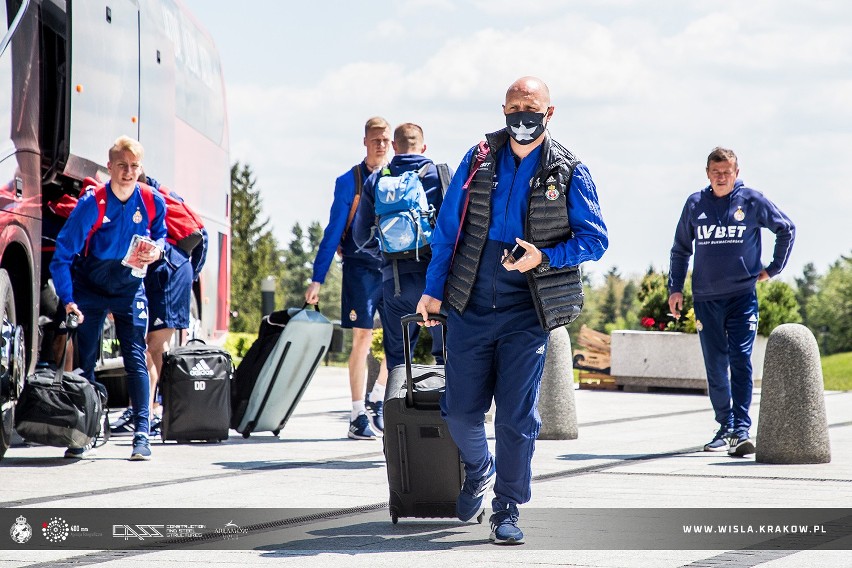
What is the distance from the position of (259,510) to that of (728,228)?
425 cm

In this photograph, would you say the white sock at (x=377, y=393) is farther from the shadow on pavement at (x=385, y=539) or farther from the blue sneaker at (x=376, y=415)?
the shadow on pavement at (x=385, y=539)

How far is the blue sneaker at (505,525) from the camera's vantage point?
225 inches

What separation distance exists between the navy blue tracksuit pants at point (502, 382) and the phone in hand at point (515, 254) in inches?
8.1

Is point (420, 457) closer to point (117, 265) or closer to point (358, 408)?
point (117, 265)

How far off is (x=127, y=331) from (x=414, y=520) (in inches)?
128

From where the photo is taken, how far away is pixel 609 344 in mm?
20594

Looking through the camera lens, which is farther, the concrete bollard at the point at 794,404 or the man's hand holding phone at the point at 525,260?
the concrete bollard at the point at 794,404

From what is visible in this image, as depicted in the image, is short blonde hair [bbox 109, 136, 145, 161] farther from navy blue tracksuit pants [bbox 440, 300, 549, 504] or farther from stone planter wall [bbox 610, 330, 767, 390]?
stone planter wall [bbox 610, 330, 767, 390]

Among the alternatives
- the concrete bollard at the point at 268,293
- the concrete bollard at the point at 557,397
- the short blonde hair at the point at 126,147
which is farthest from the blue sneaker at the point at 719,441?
the concrete bollard at the point at 268,293

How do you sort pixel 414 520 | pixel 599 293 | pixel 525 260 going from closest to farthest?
pixel 525 260 < pixel 414 520 < pixel 599 293

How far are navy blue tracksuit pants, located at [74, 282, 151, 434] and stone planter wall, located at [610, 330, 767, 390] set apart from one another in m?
10.2

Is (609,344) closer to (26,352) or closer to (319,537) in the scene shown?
(26,352)

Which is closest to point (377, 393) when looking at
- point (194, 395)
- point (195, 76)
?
point (194, 395)

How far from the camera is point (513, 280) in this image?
5879mm
